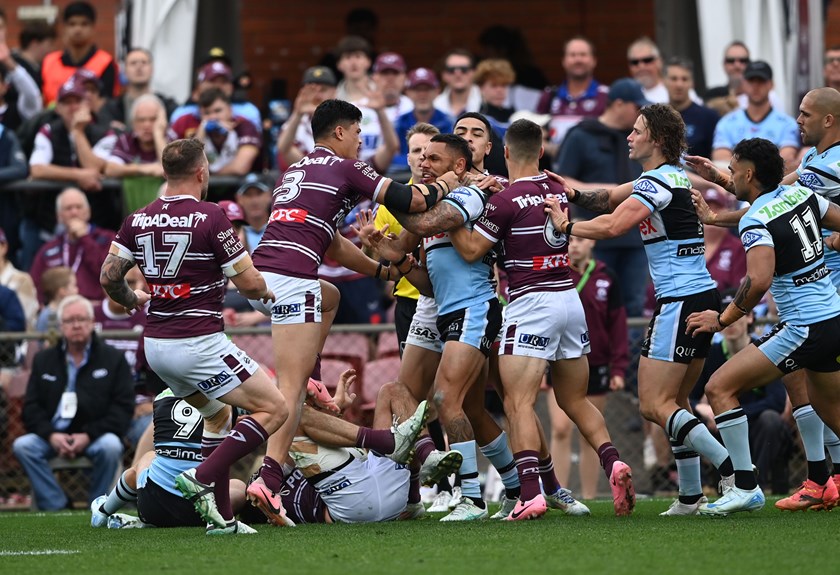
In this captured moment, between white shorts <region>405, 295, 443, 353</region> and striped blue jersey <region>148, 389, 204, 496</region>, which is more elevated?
white shorts <region>405, 295, 443, 353</region>

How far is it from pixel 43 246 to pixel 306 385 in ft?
18.5

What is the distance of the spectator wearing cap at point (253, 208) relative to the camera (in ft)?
44.2

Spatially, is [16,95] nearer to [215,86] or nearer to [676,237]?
[215,86]

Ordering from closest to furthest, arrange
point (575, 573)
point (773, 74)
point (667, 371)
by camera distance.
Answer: point (575, 573)
point (667, 371)
point (773, 74)

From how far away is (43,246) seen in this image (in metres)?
14.1

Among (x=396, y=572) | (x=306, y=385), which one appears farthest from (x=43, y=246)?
(x=396, y=572)

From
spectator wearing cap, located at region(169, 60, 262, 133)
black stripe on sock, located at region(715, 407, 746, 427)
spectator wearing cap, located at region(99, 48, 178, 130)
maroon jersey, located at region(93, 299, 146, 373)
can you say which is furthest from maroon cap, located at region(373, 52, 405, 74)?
black stripe on sock, located at region(715, 407, 746, 427)

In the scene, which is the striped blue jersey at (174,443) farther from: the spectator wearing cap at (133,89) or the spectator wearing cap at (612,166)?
the spectator wearing cap at (133,89)

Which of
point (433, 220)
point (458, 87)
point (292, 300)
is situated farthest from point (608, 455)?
point (458, 87)

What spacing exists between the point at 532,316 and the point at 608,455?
3.14ft

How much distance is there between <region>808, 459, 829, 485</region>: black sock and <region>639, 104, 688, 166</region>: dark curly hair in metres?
2.03

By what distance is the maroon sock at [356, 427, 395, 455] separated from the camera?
9305 mm

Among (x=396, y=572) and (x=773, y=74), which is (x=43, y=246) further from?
(x=396, y=572)

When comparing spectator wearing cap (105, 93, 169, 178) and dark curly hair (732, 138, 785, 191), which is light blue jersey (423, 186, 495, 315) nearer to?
dark curly hair (732, 138, 785, 191)
